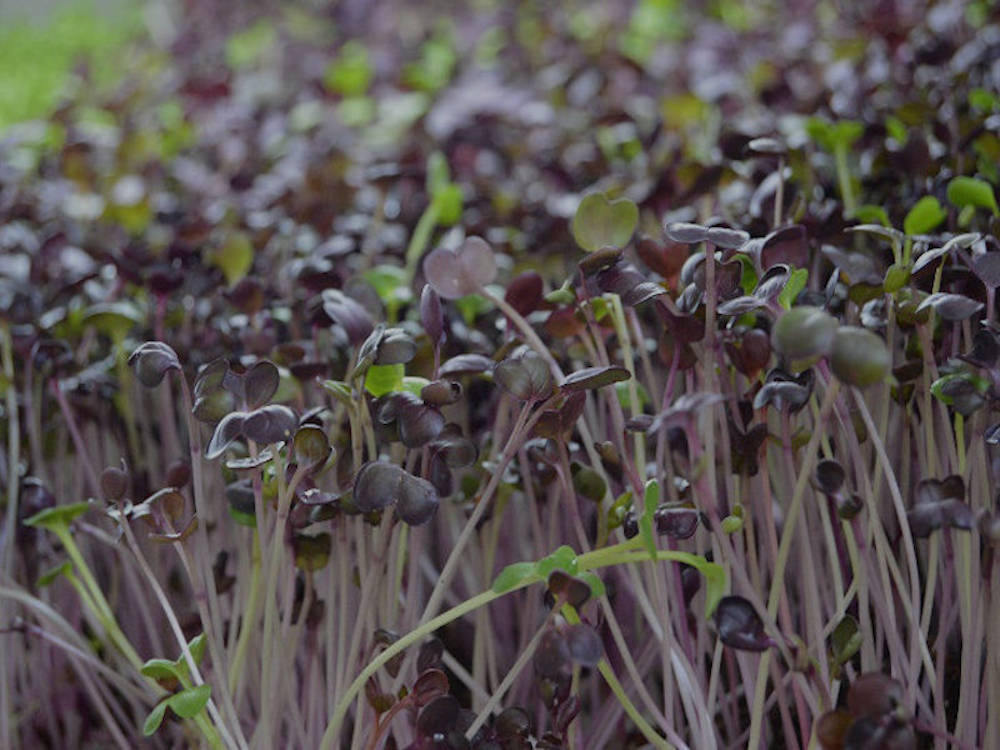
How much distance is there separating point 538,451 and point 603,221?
0.21m

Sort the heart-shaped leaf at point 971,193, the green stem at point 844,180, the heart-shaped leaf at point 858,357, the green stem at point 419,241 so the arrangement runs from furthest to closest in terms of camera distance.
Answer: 1. the green stem at point 419,241
2. the green stem at point 844,180
3. the heart-shaped leaf at point 971,193
4. the heart-shaped leaf at point 858,357

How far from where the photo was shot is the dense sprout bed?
792 mm

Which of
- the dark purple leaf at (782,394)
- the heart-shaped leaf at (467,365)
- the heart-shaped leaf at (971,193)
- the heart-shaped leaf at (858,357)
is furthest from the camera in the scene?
the heart-shaped leaf at (971,193)

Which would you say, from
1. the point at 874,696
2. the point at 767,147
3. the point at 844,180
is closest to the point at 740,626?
the point at 874,696

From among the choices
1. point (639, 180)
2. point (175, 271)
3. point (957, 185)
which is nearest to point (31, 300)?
point (175, 271)

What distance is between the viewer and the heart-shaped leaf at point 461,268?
0.91 meters

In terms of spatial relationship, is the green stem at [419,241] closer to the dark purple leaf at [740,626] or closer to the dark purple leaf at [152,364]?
the dark purple leaf at [152,364]

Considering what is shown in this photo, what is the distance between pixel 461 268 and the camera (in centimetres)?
92

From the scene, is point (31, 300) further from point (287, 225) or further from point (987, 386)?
point (987, 386)

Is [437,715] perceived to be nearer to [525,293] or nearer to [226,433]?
[226,433]

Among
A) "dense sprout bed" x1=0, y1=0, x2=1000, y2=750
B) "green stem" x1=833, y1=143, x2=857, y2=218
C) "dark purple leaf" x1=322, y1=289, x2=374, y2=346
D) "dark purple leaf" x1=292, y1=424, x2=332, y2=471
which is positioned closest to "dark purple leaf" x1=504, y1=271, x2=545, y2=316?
"dense sprout bed" x1=0, y1=0, x2=1000, y2=750

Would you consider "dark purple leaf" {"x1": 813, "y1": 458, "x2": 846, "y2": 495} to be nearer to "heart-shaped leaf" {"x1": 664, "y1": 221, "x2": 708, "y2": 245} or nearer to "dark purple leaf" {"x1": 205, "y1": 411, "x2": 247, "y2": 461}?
"heart-shaped leaf" {"x1": 664, "y1": 221, "x2": 708, "y2": 245}

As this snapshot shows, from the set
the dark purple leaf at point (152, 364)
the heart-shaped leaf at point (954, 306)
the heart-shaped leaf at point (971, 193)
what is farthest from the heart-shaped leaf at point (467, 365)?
the heart-shaped leaf at point (971, 193)

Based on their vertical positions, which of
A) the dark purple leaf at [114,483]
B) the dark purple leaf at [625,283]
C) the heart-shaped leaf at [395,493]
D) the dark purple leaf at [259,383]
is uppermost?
the dark purple leaf at [625,283]
